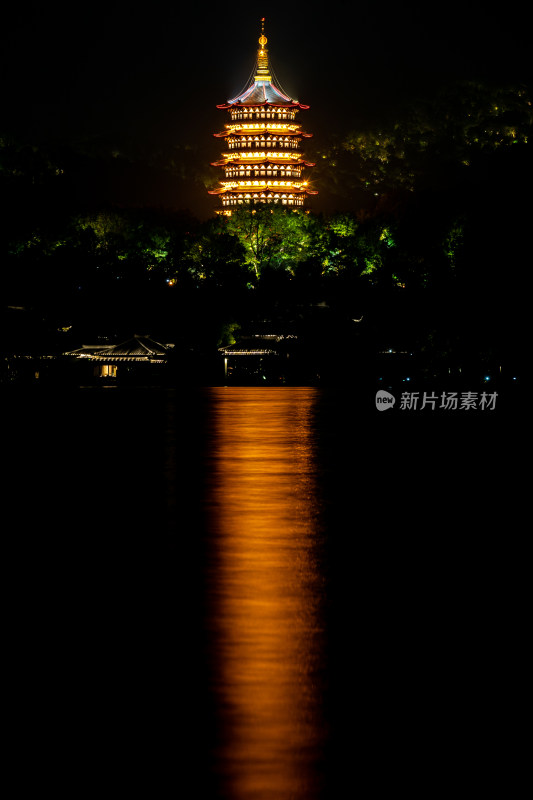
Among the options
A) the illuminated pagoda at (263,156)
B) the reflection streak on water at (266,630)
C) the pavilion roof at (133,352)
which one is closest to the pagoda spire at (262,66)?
the illuminated pagoda at (263,156)

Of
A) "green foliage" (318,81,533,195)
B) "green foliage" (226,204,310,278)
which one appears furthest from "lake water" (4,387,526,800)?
"green foliage" (318,81,533,195)

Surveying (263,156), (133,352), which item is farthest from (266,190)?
(133,352)

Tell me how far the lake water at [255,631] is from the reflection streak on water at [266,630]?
0.9 inches

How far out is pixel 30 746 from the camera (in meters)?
6.11

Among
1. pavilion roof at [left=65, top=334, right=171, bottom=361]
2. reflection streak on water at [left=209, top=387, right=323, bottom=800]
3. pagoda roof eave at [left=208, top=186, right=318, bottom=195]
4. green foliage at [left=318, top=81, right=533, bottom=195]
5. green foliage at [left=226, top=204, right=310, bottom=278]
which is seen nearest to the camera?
reflection streak on water at [left=209, top=387, right=323, bottom=800]

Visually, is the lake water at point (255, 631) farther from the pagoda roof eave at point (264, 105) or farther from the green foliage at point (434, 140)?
the green foliage at point (434, 140)

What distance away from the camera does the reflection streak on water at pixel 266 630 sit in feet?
19.6

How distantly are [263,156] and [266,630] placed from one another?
285 ft

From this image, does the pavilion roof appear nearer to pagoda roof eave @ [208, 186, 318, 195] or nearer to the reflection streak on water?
pagoda roof eave @ [208, 186, 318, 195]

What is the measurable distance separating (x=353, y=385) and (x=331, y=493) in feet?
142

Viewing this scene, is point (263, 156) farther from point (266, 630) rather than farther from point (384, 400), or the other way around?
point (266, 630)

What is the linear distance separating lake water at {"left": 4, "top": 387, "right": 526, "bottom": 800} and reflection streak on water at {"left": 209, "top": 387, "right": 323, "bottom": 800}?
2 centimetres

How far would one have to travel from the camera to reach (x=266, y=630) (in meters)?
8.62

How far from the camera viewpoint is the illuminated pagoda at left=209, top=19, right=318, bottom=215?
92.6 m
